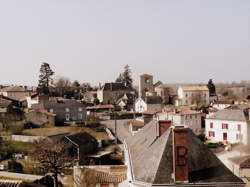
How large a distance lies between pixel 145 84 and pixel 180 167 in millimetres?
72564

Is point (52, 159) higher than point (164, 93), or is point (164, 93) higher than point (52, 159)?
point (164, 93)

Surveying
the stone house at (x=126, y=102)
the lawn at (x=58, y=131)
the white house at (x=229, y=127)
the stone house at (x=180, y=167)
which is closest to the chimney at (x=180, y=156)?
the stone house at (x=180, y=167)

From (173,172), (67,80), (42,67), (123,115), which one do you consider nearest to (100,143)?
(123,115)

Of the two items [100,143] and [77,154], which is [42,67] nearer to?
Result: [100,143]

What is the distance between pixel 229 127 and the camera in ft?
129

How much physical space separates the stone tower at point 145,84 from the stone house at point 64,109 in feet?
110

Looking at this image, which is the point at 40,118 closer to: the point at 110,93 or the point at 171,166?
the point at 171,166

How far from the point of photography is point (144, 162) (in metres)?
13.9

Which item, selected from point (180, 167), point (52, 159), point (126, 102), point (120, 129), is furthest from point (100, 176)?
point (126, 102)

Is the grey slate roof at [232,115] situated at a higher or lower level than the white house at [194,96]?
lower

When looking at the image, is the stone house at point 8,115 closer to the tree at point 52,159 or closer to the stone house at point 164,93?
the tree at point 52,159

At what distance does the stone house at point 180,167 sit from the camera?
12.2 metres

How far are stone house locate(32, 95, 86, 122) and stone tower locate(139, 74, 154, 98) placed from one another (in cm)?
3341

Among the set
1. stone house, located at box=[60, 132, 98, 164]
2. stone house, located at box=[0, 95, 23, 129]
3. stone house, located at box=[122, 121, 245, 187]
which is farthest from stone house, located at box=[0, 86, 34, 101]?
stone house, located at box=[122, 121, 245, 187]
